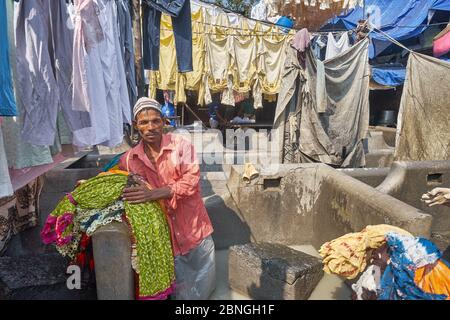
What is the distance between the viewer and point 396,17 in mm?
9984

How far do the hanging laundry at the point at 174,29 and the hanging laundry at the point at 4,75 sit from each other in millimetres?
2697

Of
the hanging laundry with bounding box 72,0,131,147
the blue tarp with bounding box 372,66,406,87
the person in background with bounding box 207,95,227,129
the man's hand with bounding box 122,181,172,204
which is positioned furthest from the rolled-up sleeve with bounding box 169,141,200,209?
the blue tarp with bounding box 372,66,406,87

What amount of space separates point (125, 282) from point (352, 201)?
2.37 metres

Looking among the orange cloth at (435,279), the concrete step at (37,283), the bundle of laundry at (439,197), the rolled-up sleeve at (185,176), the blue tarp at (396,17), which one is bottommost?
the concrete step at (37,283)

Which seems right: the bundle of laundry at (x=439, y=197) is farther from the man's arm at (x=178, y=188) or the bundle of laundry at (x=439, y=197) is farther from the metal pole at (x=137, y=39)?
the metal pole at (x=137, y=39)

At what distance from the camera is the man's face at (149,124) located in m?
2.38

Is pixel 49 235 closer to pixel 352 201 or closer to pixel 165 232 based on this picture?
pixel 165 232

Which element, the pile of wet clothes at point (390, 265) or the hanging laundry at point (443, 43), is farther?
the hanging laundry at point (443, 43)

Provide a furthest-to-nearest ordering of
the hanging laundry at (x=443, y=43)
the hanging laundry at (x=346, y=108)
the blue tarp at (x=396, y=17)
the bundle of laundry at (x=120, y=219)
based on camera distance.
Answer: the blue tarp at (x=396, y=17) → the hanging laundry at (x=443, y=43) → the hanging laundry at (x=346, y=108) → the bundle of laundry at (x=120, y=219)

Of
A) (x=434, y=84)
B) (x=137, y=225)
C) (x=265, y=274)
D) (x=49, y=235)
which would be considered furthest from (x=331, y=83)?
(x=49, y=235)

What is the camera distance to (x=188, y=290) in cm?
275

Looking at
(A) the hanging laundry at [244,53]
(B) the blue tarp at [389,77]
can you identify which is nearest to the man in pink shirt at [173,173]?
(A) the hanging laundry at [244,53]

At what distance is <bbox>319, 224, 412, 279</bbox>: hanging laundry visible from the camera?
6.05 ft

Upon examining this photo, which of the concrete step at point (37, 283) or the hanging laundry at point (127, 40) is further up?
the hanging laundry at point (127, 40)
